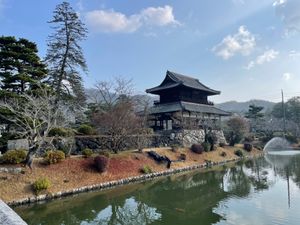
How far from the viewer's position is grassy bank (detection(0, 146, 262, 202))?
1438 centimetres

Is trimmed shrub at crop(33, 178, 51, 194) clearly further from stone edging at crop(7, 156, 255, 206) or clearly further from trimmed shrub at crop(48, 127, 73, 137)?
trimmed shrub at crop(48, 127, 73, 137)

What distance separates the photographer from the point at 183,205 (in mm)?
13625

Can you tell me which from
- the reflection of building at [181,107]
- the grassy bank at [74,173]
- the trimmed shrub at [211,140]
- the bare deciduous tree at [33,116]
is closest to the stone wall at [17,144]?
the bare deciduous tree at [33,116]

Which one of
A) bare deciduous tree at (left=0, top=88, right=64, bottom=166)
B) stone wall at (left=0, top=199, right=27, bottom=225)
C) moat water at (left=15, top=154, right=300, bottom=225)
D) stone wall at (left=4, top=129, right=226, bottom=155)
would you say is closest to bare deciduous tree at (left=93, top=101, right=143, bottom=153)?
stone wall at (left=4, top=129, right=226, bottom=155)

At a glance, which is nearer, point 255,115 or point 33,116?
point 33,116

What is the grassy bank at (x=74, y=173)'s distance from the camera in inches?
566

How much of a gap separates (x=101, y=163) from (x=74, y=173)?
1.99m

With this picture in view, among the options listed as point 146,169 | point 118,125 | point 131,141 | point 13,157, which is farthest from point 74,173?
point 131,141

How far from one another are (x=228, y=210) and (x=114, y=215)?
491 centimetres

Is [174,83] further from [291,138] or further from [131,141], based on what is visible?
[291,138]

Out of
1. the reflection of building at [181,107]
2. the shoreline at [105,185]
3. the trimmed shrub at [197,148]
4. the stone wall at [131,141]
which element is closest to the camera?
the shoreline at [105,185]

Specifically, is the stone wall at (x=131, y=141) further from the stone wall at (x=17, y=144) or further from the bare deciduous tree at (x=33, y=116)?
the bare deciduous tree at (x=33, y=116)

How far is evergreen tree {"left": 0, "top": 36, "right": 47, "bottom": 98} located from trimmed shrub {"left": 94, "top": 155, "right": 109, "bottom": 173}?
7069 mm

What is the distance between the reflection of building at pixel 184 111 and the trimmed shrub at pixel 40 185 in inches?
710
